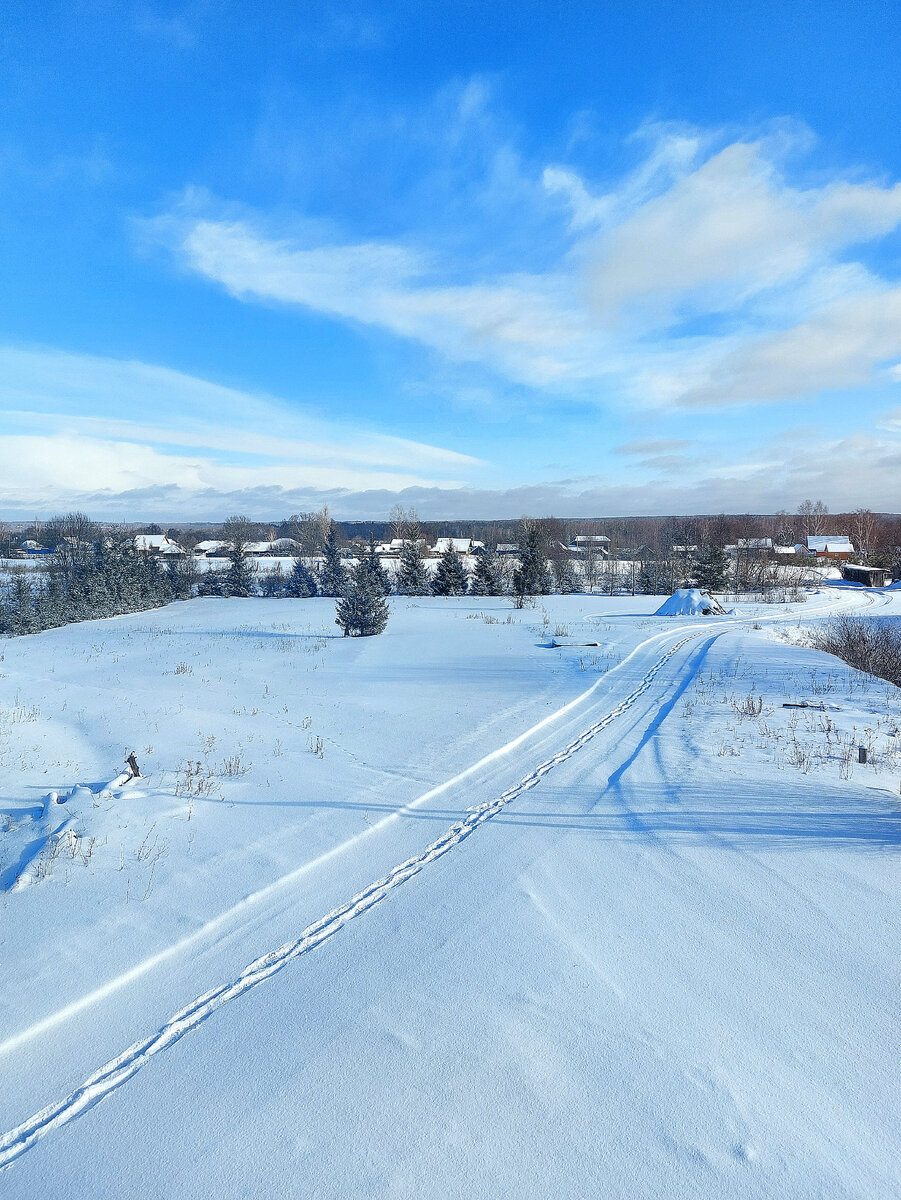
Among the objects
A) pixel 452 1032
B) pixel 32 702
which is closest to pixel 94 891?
pixel 452 1032

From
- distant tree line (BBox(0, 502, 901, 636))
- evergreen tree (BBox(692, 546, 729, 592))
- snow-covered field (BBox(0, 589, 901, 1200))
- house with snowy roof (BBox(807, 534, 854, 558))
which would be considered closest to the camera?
snow-covered field (BBox(0, 589, 901, 1200))

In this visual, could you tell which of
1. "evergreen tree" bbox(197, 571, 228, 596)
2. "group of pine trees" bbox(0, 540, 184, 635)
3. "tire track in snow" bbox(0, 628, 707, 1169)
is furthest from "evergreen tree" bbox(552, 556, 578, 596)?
"tire track in snow" bbox(0, 628, 707, 1169)

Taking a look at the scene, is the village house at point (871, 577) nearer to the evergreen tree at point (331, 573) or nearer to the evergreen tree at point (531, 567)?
the evergreen tree at point (531, 567)

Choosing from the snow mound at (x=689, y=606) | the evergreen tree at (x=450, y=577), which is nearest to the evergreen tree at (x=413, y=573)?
the evergreen tree at (x=450, y=577)

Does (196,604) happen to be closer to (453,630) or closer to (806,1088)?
(453,630)

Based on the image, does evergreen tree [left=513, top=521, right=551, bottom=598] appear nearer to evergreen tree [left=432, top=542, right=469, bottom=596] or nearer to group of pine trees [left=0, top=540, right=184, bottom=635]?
evergreen tree [left=432, top=542, right=469, bottom=596]
